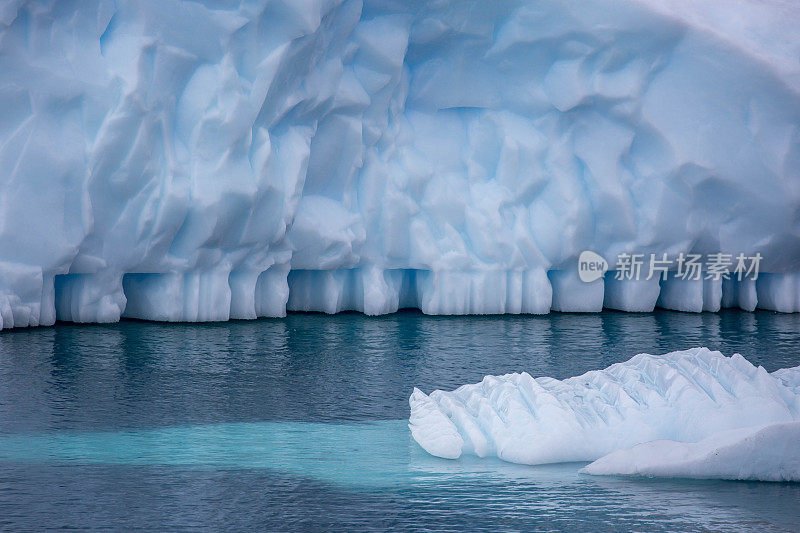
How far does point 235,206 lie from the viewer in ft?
36.0

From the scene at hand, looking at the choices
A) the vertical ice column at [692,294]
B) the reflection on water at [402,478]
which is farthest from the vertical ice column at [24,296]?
the vertical ice column at [692,294]

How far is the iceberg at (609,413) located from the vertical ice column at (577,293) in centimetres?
739

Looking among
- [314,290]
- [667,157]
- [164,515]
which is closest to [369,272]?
[314,290]

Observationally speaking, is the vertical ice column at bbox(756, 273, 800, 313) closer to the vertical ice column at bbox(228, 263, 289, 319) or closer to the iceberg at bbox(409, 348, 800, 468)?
the vertical ice column at bbox(228, 263, 289, 319)

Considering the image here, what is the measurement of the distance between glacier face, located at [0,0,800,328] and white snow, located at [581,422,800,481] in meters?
6.63

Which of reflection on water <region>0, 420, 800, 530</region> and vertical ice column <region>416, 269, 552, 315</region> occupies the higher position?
vertical ice column <region>416, 269, 552, 315</region>

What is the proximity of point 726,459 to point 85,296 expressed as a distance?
7.50 metres

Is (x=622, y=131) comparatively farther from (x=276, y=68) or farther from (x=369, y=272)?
(x=276, y=68)

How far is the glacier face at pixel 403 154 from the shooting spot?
10.2m

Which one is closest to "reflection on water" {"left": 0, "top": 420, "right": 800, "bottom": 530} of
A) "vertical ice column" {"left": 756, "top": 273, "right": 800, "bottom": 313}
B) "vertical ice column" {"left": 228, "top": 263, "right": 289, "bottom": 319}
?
"vertical ice column" {"left": 228, "top": 263, "right": 289, "bottom": 319}

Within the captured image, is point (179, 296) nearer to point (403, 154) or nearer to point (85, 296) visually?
point (85, 296)

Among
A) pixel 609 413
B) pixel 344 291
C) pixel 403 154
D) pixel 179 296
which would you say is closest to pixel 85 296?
pixel 179 296

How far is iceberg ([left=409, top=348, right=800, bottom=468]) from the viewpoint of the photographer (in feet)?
17.8

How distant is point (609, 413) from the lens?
568cm
